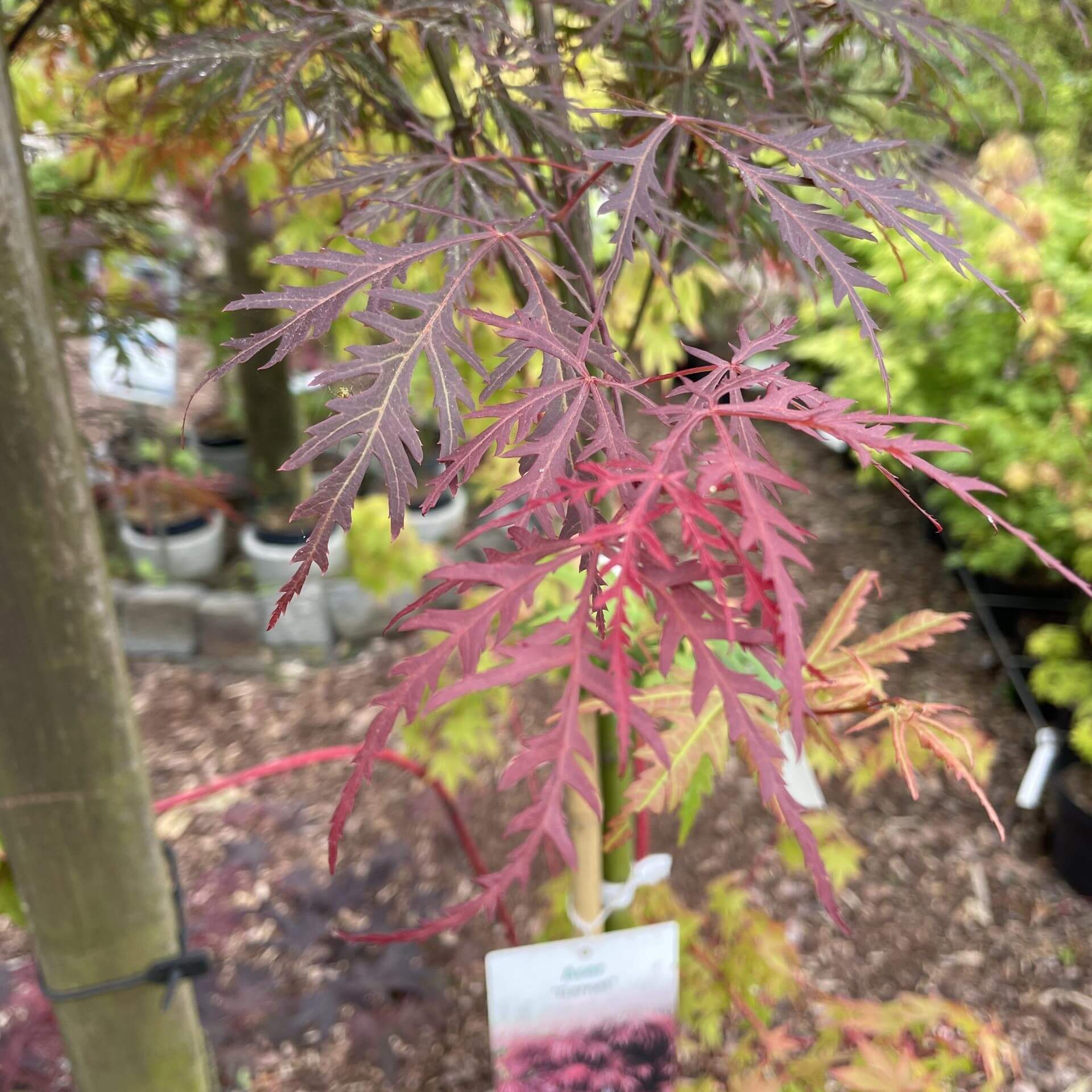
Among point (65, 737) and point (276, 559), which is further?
point (276, 559)

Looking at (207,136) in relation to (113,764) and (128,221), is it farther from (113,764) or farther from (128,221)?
(113,764)

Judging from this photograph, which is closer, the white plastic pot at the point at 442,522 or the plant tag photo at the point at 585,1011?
the plant tag photo at the point at 585,1011

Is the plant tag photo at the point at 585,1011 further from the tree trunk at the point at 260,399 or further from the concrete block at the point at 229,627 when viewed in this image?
the tree trunk at the point at 260,399

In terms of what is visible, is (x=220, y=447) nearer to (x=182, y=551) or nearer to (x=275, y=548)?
(x=182, y=551)

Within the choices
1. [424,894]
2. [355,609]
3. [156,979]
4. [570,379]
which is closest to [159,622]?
[355,609]

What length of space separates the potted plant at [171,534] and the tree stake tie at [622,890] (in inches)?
70.9

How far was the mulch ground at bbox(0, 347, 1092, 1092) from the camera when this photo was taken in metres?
1.30

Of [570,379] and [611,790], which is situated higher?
[570,379]

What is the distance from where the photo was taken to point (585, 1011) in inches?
31.8

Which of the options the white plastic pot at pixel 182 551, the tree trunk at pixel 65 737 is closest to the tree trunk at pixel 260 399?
the white plastic pot at pixel 182 551

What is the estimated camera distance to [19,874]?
0.81 m

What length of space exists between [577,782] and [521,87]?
0.55m

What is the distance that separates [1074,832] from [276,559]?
2075 mm

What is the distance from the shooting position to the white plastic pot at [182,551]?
2.61 meters
